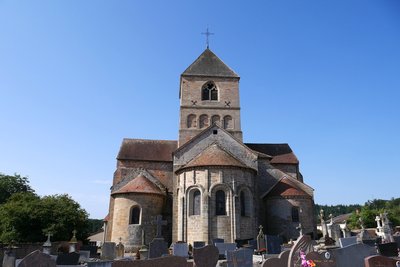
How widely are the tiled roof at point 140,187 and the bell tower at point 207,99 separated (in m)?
5.08

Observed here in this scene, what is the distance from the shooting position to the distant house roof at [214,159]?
20.9 m

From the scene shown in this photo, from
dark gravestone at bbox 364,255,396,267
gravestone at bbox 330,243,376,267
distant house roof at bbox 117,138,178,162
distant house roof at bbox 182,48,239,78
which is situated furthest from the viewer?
distant house roof at bbox 182,48,239,78

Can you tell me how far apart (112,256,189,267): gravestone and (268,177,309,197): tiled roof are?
15.4m

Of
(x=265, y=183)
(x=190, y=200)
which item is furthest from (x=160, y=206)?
(x=265, y=183)

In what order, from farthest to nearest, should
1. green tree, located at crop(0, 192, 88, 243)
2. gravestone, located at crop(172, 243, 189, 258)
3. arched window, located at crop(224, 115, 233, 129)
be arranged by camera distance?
arched window, located at crop(224, 115, 233, 129)
green tree, located at crop(0, 192, 88, 243)
gravestone, located at crop(172, 243, 189, 258)

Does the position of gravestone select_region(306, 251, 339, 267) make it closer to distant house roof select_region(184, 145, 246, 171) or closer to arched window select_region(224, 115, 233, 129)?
distant house roof select_region(184, 145, 246, 171)

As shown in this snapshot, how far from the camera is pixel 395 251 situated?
1188 cm

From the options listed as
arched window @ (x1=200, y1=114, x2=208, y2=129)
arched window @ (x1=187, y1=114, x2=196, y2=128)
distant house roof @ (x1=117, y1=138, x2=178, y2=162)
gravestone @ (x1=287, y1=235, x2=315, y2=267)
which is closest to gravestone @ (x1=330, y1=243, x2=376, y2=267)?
gravestone @ (x1=287, y1=235, x2=315, y2=267)

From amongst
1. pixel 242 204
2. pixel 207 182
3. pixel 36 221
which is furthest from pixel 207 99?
pixel 36 221

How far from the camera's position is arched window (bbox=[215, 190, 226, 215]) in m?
20.5

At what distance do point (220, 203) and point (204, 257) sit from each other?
1111 centimetres

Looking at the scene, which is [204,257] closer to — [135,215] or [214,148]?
[214,148]

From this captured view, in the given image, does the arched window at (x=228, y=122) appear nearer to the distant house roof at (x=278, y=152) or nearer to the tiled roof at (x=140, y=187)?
the distant house roof at (x=278, y=152)

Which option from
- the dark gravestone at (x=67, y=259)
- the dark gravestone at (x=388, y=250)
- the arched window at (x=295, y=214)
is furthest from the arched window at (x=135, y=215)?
the dark gravestone at (x=388, y=250)
